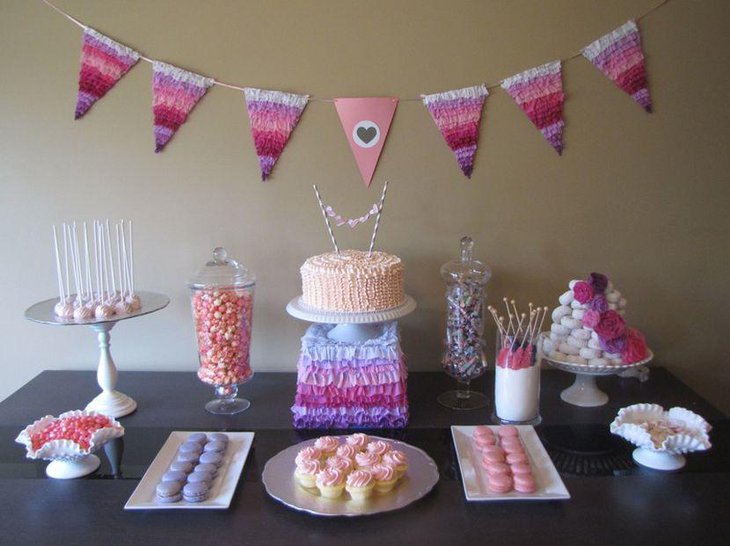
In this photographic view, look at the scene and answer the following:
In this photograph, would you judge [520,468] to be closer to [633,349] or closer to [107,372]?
[633,349]

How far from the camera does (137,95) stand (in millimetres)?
1626

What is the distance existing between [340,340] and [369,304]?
111mm

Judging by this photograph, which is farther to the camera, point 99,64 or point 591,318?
point 99,64

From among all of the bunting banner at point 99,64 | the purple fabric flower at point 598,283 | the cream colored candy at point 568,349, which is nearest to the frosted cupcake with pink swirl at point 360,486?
the cream colored candy at point 568,349

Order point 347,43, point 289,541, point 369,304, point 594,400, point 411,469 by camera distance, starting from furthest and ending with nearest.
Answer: point 347,43 → point 594,400 → point 369,304 → point 411,469 → point 289,541

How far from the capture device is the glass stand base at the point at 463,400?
4.83 feet


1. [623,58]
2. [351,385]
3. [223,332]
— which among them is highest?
[623,58]

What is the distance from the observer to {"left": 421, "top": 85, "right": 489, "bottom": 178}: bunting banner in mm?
1605

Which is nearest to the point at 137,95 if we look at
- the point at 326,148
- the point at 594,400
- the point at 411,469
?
the point at 326,148

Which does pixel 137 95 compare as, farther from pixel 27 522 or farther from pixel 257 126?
pixel 27 522

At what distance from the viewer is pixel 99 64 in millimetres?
1598

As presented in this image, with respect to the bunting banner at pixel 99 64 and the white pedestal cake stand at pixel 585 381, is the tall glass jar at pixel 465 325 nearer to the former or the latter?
the white pedestal cake stand at pixel 585 381

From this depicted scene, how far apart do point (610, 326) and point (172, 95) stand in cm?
123

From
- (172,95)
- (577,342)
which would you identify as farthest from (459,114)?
(172,95)
